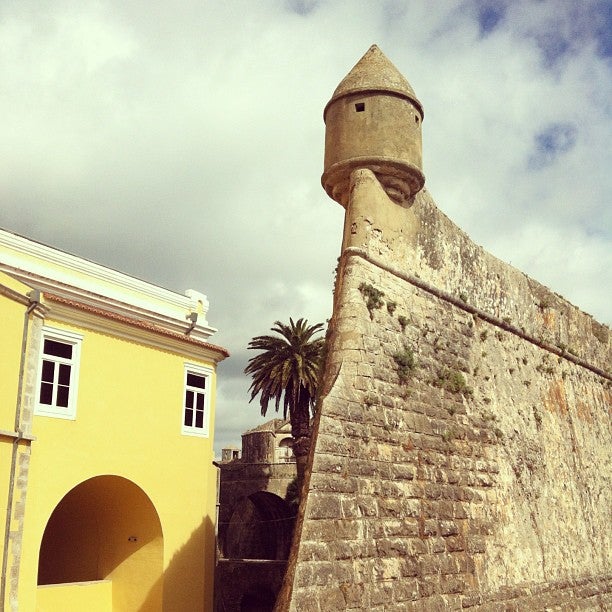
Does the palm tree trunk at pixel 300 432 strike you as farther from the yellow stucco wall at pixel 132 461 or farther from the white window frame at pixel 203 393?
the yellow stucco wall at pixel 132 461

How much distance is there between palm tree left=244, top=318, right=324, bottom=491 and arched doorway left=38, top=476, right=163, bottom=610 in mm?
9896

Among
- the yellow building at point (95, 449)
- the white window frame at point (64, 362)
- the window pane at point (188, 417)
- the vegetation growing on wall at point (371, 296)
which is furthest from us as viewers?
the window pane at point (188, 417)

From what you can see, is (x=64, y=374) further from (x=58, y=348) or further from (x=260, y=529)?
(x=260, y=529)

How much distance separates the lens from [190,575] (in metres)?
14.8

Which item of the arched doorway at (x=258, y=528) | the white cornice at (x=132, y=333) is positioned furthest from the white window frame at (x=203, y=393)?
the arched doorway at (x=258, y=528)

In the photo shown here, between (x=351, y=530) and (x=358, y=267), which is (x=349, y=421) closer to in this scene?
(x=351, y=530)

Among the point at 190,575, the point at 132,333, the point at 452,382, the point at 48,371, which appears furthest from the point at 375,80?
the point at 190,575

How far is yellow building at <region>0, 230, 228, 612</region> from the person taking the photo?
12.1 m

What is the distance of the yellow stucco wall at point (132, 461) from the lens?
12320 millimetres

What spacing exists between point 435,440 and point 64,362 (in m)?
7.27

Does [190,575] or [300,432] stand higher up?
[300,432]

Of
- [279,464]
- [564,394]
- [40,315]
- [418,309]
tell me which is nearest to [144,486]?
[40,315]

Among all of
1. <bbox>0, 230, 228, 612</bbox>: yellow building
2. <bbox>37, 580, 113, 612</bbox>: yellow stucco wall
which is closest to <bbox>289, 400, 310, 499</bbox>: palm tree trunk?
<bbox>0, 230, 228, 612</bbox>: yellow building

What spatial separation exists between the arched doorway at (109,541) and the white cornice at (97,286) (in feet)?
13.9
